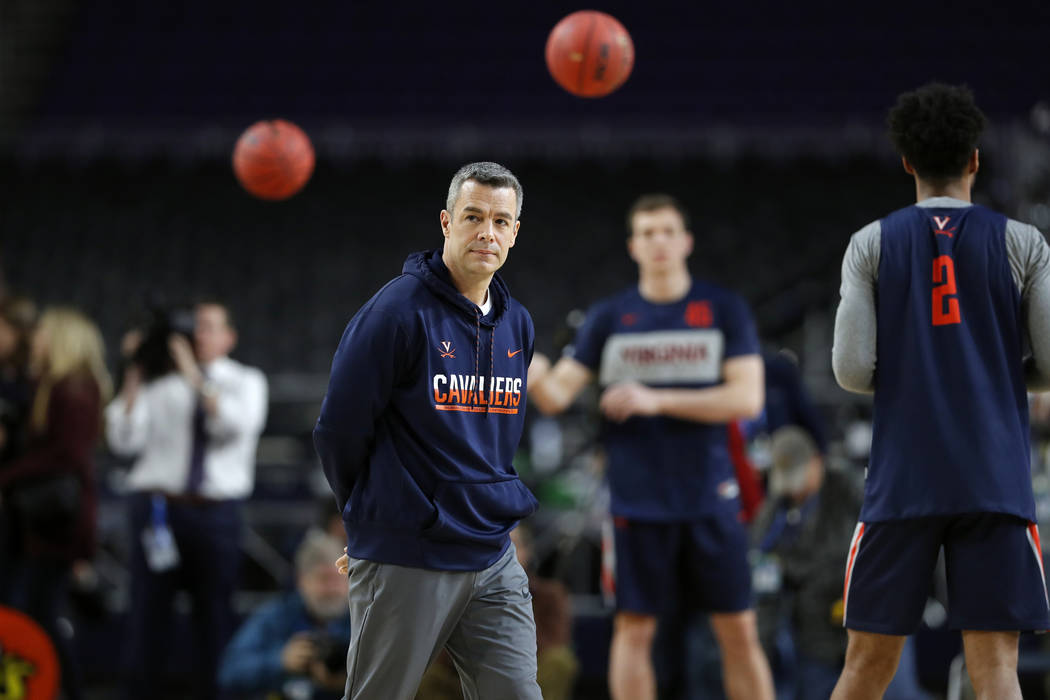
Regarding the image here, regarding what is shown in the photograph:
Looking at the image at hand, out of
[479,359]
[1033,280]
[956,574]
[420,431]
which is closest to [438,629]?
[420,431]

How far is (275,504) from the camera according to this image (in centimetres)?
884

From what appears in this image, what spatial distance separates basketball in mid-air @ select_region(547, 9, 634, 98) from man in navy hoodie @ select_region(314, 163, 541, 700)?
191 centimetres

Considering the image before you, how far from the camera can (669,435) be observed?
4965 millimetres

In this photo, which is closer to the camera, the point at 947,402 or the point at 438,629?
the point at 438,629

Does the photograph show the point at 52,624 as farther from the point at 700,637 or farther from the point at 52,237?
the point at 52,237

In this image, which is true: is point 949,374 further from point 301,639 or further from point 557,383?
point 301,639

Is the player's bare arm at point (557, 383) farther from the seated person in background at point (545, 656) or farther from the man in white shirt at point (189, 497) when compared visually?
the man in white shirt at point (189, 497)

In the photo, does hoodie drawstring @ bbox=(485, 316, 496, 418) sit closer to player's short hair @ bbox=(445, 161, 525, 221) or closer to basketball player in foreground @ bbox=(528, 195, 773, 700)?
player's short hair @ bbox=(445, 161, 525, 221)

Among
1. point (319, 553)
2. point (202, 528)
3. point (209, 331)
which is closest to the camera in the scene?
point (319, 553)

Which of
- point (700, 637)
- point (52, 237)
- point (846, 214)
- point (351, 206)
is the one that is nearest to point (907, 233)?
point (700, 637)

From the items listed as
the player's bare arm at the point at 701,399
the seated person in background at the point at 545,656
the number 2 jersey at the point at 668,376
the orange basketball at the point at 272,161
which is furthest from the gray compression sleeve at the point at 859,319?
the orange basketball at the point at 272,161

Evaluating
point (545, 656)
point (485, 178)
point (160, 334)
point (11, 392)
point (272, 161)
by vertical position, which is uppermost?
point (272, 161)

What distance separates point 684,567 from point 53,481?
3.26m

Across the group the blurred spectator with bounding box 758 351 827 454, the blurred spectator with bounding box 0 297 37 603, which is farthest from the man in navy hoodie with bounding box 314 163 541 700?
the blurred spectator with bounding box 758 351 827 454
